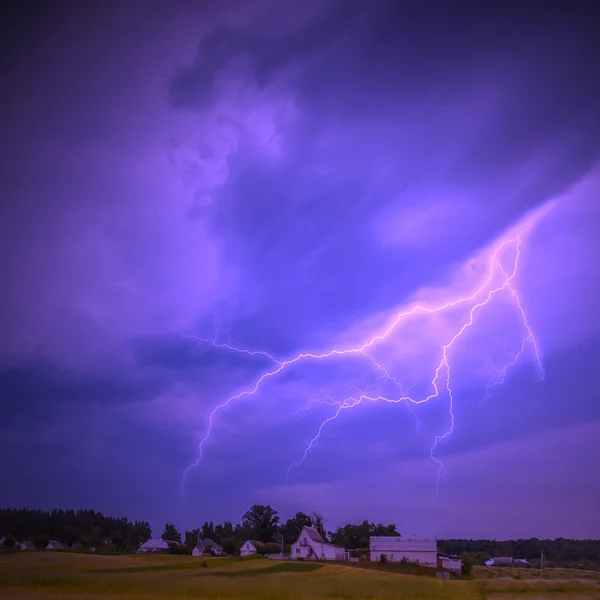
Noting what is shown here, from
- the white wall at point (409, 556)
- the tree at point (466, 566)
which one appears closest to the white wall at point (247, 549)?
the white wall at point (409, 556)

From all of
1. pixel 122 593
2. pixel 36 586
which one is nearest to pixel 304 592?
pixel 122 593

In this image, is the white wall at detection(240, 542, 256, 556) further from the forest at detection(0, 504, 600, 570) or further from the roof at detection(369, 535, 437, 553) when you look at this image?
the roof at detection(369, 535, 437, 553)

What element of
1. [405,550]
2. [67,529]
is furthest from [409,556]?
[67,529]

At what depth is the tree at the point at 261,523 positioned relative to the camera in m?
95.5

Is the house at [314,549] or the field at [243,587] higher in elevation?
the house at [314,549]

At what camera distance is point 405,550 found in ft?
201

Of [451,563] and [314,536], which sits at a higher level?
[314,536]

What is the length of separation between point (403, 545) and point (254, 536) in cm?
4159

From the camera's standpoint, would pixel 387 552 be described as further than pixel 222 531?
No

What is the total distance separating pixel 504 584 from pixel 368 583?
7132 mm

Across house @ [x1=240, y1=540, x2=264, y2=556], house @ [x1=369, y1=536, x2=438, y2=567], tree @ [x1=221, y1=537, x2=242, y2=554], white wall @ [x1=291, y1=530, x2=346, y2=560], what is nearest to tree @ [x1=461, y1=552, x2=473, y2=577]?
house @ [x1=369, y1=536, x2=438, y2=567]

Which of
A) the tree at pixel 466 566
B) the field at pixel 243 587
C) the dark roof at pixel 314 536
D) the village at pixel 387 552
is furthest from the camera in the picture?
the dark roof at pixel 314 536

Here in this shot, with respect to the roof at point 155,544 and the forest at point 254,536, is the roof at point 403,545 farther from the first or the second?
the roof at point 155,544

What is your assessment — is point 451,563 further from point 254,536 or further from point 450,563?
point 254,536
